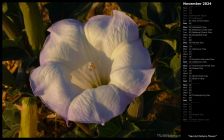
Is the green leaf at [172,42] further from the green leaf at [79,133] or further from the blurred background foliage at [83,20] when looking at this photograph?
the green leaf at [79,133]

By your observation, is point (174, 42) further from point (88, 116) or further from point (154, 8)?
point (88, 116)

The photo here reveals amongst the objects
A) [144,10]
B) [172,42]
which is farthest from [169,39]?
[144,10]

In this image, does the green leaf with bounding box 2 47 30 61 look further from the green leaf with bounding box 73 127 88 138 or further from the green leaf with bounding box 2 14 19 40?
the green leaf with bounding box 73 127 88 138

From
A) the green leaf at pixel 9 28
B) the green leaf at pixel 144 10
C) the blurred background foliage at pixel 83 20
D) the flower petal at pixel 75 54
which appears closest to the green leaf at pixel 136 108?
the blurred background foliage at pixel 83 20

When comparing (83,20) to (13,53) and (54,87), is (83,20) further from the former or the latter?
(54,87)

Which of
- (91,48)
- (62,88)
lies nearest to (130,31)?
(91,48)

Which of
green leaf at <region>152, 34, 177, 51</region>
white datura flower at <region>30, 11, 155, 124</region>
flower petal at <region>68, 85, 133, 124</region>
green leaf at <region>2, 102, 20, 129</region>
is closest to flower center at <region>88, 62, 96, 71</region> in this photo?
white datura flower at <region>30, 11, 155, 124</region>
